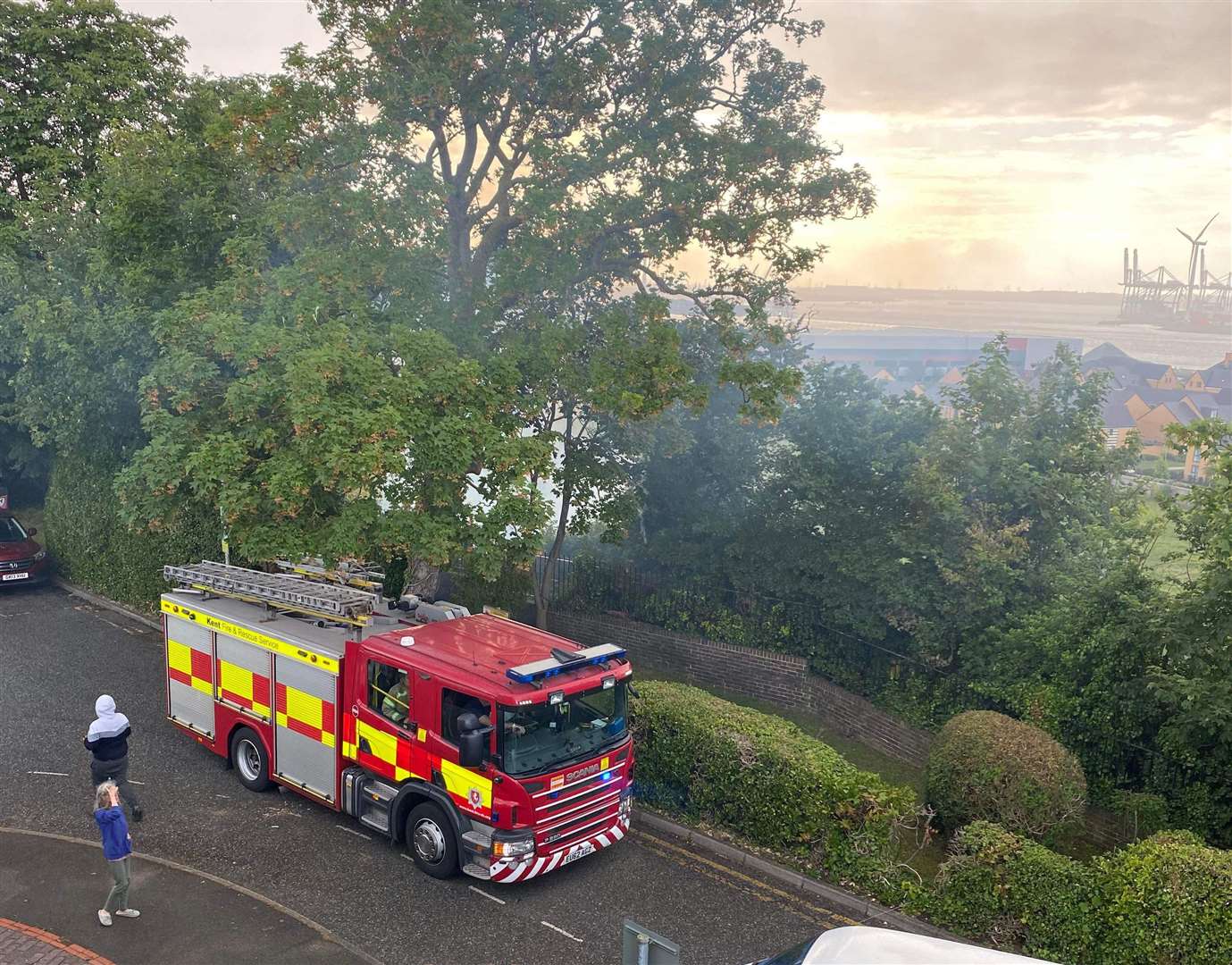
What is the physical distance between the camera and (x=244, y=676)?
12.5 meters

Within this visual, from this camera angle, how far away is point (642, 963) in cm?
564

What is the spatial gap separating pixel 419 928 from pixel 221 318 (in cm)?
982

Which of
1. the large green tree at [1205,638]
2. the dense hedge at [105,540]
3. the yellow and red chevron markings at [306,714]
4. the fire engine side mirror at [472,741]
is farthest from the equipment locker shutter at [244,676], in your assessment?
the large green tree at [1205,638]

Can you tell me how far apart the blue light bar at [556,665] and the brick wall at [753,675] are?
776 cm

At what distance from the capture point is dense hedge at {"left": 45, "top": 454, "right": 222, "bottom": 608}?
67.1 ft

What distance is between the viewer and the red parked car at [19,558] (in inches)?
861

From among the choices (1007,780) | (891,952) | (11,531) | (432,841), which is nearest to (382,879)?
(432,841)

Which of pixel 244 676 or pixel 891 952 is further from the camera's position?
pixel 244 676

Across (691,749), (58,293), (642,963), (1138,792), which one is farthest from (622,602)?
(642,963)

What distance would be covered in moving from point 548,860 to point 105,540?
1661 centimetres

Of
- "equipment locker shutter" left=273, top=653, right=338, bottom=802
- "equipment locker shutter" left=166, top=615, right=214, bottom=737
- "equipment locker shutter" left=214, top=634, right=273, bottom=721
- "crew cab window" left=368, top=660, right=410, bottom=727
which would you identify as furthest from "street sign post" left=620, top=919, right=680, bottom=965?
"equipment locker shutter" left=166, top=615, right=214, bottom=737

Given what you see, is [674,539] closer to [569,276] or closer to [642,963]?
[569,276]

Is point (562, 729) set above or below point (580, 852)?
above

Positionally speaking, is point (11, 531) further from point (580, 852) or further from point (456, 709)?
point (580, 852)
